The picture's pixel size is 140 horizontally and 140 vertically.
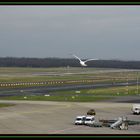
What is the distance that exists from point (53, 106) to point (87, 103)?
28.4 feet

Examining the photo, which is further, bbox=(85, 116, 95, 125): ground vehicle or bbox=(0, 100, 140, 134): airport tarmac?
bbox=(85, 116, 95, 125): ground vehicle

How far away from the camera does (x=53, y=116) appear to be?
56250 mm

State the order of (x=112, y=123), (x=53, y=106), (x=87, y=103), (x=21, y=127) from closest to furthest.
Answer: (x=21, y=127) → (x=112, y=123) → (x=53, y=106) → (x=87, y=103)

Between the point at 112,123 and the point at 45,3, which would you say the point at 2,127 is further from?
the point at 45,3

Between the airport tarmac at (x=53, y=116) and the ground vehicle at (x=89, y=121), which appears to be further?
the ground vehicle at (x=89, y=121)

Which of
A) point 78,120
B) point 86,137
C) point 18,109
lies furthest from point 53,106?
point 86,137

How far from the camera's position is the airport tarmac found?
4119 cm

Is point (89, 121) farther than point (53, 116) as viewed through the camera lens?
No

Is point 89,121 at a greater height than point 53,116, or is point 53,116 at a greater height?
point 53,116

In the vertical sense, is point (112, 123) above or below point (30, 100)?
below

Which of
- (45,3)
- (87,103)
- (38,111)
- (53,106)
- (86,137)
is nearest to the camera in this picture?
(45,3)

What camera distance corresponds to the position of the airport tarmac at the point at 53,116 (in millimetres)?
41188

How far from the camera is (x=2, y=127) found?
143 ft

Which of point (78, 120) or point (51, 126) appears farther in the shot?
point (78, 120)
